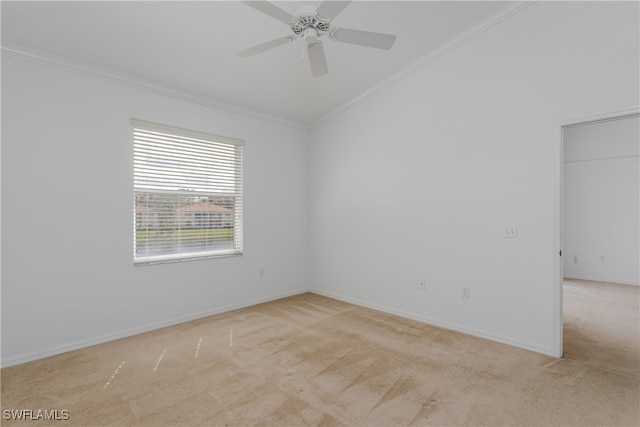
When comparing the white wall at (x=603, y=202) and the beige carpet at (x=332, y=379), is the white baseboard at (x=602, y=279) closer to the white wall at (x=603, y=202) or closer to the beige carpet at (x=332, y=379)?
the white wall at (x=603, y=202)

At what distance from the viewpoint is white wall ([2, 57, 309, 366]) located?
8.58ft

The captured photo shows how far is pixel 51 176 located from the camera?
9.12ft

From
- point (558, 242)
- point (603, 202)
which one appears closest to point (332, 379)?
point (558, 242)

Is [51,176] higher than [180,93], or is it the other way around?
[180,93]

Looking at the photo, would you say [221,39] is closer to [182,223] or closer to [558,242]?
[182,223]

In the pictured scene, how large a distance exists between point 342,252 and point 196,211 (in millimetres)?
2108

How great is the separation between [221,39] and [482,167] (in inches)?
112

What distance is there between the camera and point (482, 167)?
3168 mm

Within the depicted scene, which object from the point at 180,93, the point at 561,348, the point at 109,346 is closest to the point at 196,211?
the point at 180,93

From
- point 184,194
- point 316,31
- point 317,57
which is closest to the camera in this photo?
point 316,31

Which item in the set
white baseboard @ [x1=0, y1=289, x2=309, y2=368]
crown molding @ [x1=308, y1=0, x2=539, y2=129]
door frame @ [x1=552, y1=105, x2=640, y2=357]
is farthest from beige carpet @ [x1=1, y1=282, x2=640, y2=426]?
crown molding @ [x1=308, y1=0, x2=539, y2=129]

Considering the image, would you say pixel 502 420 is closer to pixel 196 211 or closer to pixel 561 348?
pixel 561 348

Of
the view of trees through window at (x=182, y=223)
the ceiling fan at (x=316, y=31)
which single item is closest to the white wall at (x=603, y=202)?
the ceiling fan at (x=316, y=31)

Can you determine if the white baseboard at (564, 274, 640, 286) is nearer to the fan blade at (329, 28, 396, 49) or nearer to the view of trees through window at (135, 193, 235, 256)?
the fan blade at (329, 28, 396, 49)
